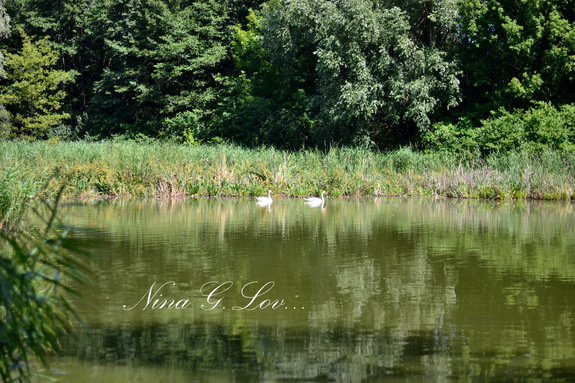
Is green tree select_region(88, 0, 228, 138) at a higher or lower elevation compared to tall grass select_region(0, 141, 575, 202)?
higher

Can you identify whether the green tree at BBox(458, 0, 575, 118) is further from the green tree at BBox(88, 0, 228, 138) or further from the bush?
the green tree at BBox(88, 0, 228, 138)

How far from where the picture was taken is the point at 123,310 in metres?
6.20

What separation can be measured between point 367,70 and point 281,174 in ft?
28.2

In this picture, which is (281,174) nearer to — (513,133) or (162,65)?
(513,133)

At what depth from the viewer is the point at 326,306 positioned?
6465 millimetres

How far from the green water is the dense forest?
16.4 metres

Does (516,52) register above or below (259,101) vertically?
above

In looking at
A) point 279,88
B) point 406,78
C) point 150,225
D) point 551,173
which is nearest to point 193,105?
point 279,88

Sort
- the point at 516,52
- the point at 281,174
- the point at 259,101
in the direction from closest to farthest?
the point at 281,174
the point at 516,52
the point at 259,101

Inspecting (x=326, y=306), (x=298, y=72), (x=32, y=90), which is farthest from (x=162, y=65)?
(x=326, y=306)

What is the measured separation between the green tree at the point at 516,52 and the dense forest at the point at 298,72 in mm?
78

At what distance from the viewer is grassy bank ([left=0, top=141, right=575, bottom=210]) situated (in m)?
21.0

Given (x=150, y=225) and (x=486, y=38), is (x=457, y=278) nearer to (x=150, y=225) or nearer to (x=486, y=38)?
(x=150, y=225)

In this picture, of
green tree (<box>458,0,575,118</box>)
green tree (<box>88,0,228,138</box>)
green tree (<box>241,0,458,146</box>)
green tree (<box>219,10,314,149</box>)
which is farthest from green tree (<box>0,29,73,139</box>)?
green tree (<box>458,0,575,118</box>)
